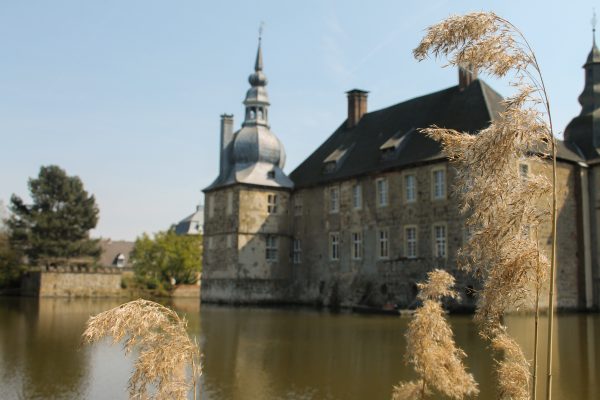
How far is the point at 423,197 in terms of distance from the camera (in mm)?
30781

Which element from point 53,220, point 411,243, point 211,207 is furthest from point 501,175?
point 53,220

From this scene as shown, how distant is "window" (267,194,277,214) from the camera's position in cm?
4009

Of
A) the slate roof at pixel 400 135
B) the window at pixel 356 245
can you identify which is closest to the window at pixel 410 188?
the slate roof at pixel 400 135

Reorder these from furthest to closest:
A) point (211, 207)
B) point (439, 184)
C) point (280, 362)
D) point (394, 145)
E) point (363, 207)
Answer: point (211, 207)
point (363, 207)
point (394, 145)
point (439, 184)
point (280, 362)

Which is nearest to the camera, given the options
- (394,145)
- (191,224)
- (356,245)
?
(394,145)

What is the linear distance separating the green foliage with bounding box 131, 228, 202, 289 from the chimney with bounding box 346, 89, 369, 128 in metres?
19.6

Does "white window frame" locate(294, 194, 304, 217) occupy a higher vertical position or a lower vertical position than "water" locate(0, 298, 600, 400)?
higher

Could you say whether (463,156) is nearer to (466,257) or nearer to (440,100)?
(466,257)

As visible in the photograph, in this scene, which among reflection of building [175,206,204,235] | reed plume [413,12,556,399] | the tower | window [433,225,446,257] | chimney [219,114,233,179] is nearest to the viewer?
reed plume [413,12,556,399]

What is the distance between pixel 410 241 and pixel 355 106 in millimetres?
12497

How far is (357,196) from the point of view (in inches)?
1393

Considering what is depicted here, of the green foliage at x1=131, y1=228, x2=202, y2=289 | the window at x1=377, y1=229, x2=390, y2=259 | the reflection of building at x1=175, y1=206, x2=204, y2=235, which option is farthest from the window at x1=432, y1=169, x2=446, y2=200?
the reflection of building at x1=175, y1=206, x2=204, y2=235

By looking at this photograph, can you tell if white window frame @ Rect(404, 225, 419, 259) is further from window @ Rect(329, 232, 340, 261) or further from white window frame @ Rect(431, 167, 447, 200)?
window @ Rect(329, 232, 340, 261)

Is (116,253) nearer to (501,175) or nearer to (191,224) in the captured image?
(191,224)
